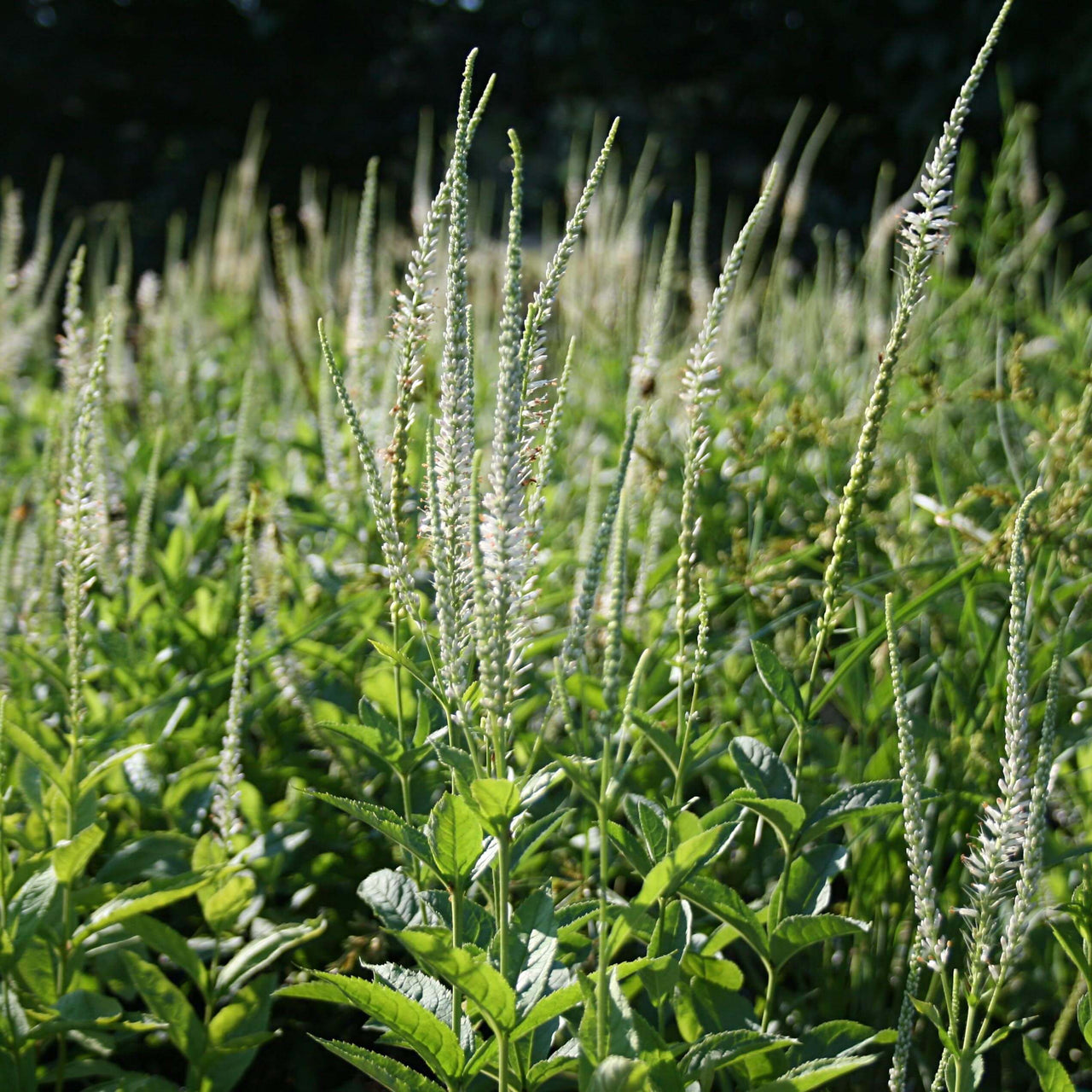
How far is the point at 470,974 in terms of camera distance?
913 mm

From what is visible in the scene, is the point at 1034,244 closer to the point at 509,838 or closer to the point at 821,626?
the point at 821,626

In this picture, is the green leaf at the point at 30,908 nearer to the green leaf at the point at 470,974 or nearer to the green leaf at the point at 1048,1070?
the green leaf at the point at 470,974

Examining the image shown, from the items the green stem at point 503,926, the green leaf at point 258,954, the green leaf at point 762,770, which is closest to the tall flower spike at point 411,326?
the green stem at point 503,926

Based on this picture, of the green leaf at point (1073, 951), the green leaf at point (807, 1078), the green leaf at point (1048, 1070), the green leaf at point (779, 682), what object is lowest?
the green leaf at point (1048, 1070)

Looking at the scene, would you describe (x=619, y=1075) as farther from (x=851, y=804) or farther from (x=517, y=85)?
(x=517, y=85)

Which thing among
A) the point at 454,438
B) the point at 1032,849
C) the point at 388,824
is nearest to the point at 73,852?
the point at 388,824

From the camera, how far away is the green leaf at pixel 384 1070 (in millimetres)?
1005

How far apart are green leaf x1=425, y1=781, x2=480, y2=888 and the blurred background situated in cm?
1029

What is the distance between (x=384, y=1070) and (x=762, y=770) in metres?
0.54

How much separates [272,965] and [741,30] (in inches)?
555

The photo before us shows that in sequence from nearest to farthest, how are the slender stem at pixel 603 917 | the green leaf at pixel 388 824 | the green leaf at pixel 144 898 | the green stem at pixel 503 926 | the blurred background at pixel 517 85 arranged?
1. the slender stem at pixel 603 917
2. the green stem at pixel 503 926
3. the green leaf at pixel 388 824
4. the green leaf at pixel 144 898
5. the blurred background at pixel 517 85

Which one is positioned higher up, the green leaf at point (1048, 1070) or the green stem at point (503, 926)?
the green stem at point (503, 926)

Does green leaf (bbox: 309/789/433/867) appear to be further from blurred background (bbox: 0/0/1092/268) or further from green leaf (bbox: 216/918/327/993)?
blurred background (bbox: 0/0/1092/268)

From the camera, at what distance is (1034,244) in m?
3.33
